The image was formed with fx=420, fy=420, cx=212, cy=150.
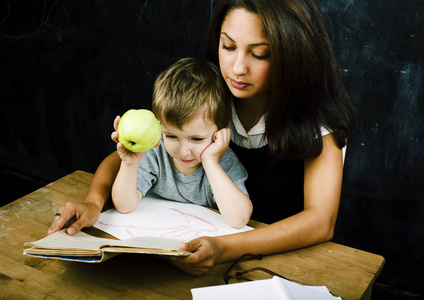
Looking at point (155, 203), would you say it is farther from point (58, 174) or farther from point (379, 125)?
point (58, 174)

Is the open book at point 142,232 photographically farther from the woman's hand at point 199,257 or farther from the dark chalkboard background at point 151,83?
the dark chalkboard background at point 151,83

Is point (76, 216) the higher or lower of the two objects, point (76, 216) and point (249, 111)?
the lower

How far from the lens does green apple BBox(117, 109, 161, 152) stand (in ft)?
3.04

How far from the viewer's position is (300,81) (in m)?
1.13

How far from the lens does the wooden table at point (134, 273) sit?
0.80 metres

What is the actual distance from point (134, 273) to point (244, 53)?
2.02 ft

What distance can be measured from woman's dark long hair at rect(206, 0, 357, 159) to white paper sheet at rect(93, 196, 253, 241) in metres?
0.28

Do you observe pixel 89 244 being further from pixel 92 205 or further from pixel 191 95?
pixel 191 95

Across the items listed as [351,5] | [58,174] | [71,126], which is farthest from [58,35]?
[351,5]

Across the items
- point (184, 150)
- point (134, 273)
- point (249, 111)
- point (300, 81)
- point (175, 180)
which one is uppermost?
point (300, 81)

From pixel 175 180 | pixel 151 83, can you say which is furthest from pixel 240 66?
pixel 151 83

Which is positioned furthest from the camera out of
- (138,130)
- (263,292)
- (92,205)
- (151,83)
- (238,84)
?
(151,83)

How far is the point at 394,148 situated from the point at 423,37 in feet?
1.51

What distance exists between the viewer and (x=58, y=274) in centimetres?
84
